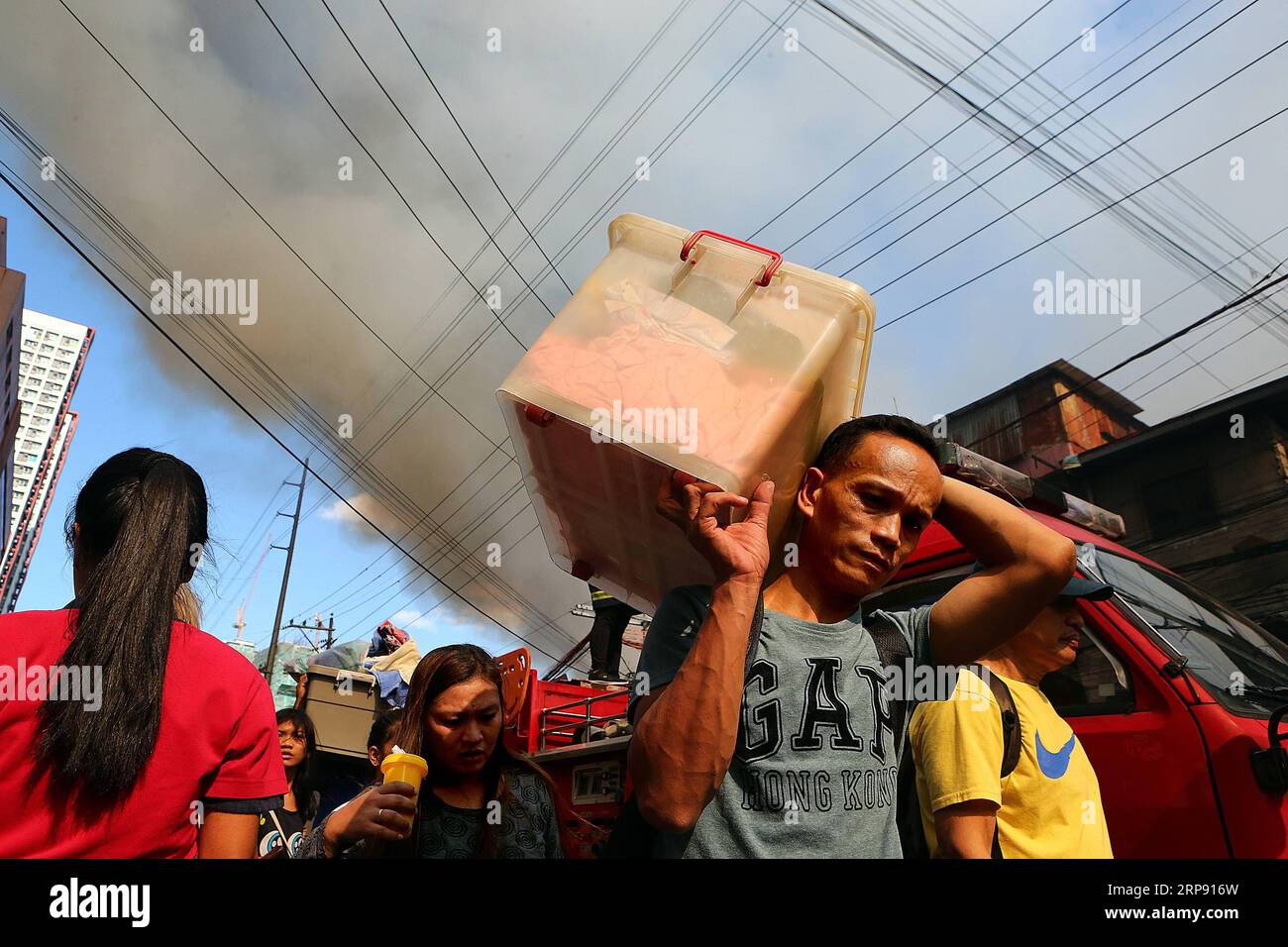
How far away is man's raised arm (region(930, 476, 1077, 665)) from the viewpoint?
193 cm

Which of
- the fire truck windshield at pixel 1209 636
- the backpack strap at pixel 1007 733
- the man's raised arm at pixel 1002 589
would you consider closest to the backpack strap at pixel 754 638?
the man's raised arm at pixel 1002 589

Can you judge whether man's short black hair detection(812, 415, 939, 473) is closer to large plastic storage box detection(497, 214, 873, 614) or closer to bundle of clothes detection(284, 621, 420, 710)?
large plastic storage box detection(497, 214, 873, 614)

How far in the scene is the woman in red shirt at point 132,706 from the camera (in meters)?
1.44

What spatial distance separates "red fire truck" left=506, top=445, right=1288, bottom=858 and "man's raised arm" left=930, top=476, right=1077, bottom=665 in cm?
25

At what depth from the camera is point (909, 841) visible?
2.17 m

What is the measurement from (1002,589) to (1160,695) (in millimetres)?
1220

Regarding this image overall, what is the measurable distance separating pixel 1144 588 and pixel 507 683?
397cm

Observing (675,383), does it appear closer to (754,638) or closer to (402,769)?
(754,638)

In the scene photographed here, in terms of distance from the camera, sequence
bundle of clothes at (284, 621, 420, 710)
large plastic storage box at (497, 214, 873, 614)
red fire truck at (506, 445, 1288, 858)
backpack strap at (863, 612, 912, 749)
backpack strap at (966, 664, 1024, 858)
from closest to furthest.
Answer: large plastic storage box at (497, 214, 873, 614), backpack strap at (863, 612, 912, 749), backpack strap at (966, 664, 1024, 858), red fire truck at (506, 445, 1288, 858), bundle of clothes at (284, 621, 420, 710)

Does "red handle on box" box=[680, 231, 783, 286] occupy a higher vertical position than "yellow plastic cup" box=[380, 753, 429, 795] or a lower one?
higher

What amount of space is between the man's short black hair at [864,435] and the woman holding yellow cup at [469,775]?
1.44 m

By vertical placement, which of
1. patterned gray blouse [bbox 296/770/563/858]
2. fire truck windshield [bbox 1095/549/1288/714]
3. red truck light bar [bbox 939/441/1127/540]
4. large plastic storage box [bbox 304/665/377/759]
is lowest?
patterned gray blouse [bbox 296/770/563/858]

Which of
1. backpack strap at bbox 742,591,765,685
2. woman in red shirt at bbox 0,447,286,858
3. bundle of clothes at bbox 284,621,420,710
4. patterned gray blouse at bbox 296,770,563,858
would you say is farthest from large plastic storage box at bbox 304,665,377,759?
backpack strap at bbox 742,591,765,685

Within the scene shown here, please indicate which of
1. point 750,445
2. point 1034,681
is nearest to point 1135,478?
point 1034,681
